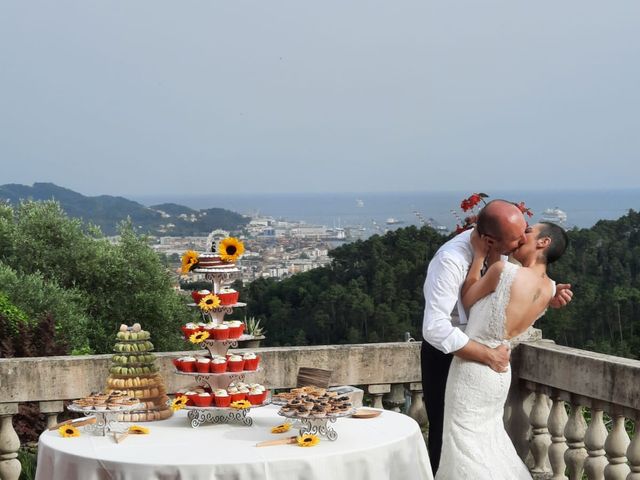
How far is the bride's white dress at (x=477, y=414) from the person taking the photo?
485cm

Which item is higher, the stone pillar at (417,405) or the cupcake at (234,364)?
the cupcake at (234,364)

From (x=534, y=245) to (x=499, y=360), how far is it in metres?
0.55

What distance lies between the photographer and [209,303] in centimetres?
477

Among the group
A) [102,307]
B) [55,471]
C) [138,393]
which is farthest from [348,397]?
[102,307]

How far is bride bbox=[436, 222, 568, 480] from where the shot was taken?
475cm

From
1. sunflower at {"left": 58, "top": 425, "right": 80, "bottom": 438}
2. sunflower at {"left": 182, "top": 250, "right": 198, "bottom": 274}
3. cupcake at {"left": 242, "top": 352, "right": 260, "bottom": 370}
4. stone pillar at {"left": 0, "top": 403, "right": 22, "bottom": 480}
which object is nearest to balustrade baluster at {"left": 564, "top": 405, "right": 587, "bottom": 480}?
cupcake at {"left": 242, "top": 352, "right": 260, "bottom": 370}

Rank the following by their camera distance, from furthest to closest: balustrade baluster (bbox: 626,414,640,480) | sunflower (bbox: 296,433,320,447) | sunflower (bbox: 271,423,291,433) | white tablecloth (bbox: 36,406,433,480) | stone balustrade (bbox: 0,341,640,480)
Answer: stone balustrade (bbox: 0,341,640,480) → balustrade baluster (bbox: 626,414,640,480) → sunflower (bbox: 271,423,291,433) → sunflower (bbox: 296,433,320,447) → white tablecloth (bbox: 36,406,433,480)

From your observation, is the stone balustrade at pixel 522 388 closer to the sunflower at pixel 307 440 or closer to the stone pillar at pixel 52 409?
the stone pillar at pixel 52 409

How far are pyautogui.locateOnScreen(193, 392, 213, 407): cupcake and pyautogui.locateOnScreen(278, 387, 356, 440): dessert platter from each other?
0.36m

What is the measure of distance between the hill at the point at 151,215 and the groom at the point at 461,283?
126ft

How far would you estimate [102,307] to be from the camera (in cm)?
3688

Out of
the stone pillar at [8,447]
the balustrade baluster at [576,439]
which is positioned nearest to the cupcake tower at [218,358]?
the stone pillar at [8,447]

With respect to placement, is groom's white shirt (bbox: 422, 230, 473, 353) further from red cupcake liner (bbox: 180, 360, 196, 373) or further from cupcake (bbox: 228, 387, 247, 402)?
red cupcake liner (bbox: 180, 360, 196, 373)

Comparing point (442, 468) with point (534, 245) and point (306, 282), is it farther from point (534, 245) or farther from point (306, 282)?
point (306, 282)
